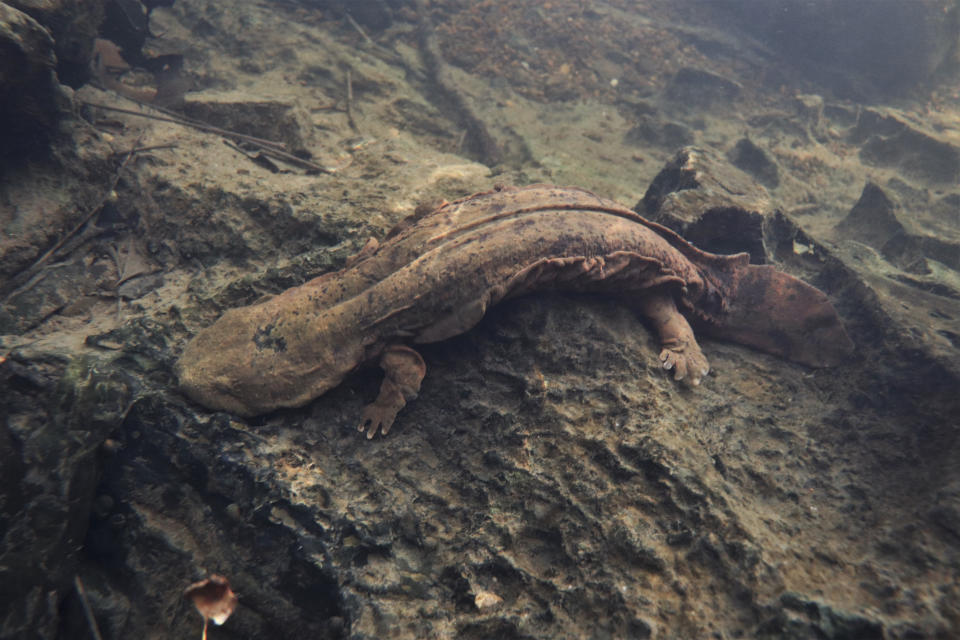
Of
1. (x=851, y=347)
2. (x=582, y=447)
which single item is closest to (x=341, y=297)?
(x=582, y=447)

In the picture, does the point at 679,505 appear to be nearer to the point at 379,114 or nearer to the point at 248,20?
the point at 379,114

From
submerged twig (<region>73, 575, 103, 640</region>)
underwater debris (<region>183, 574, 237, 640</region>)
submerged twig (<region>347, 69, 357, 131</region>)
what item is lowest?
submerged twig (<region>73, 575, 103, 640</region>)

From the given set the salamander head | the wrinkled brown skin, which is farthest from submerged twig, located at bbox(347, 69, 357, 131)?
the salamander head

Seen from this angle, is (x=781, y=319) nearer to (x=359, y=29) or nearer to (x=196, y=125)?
(x=196, y=125)

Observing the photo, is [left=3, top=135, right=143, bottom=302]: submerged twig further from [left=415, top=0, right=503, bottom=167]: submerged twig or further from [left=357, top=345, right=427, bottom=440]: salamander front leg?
[left=415, top=0, right=503, bottom=167]: submerged twig

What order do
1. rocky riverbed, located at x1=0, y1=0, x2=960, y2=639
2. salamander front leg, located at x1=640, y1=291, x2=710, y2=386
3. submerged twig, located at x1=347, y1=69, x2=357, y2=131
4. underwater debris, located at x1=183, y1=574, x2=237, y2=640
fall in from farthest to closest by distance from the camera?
submerged twig, located at x1=347, y1=69, x2=357, y2=131
salamander front leg, located at x1=640, y1=291, x2=710, y2=386
underwater debris, located at x1=183, y1=574, x2=237, y2=640
rocky riverbed, located at x1=0, y1=0, x2=960, y2=639

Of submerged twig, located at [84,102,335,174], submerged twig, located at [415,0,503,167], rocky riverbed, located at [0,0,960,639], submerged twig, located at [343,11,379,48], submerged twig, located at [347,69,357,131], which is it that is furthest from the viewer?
submerged twig, located at [343,11,379,48]

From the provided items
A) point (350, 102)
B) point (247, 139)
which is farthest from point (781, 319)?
point (350, 102)
